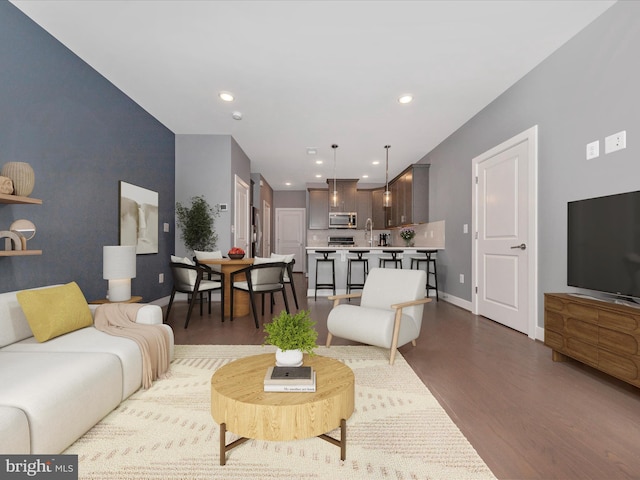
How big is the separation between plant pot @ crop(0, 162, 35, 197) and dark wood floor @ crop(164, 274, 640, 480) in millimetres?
1860

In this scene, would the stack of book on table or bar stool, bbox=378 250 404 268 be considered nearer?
the stack of book on table

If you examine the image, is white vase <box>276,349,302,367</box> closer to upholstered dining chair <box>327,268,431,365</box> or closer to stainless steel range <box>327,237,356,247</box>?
upholstered dining chair <box>327,268,431,365</box>

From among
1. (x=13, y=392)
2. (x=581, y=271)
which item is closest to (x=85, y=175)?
(x=13, y=392)

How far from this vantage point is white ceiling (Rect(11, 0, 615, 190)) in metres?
2.72

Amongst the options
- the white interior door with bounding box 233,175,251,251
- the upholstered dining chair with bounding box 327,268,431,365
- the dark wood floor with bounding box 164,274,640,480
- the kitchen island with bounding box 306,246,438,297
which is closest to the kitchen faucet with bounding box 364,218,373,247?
the kitchen island with bounding box 306,246,438,297

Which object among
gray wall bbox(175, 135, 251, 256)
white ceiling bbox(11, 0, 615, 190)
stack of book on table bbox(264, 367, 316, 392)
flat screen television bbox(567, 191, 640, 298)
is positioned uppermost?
white ceiling bbox(11, 0, 615, 190)

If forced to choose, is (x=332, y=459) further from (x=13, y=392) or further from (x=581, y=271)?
(x=581, y=271)

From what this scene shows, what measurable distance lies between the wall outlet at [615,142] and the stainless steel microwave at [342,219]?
6.94 metres

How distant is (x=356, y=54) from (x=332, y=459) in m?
3.34

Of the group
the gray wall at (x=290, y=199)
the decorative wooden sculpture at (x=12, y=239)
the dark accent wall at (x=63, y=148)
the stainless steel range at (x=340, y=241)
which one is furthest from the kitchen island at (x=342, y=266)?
the gray wall at (x=290, y=199)

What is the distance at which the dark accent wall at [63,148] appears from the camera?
2676mm

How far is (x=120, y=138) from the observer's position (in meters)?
4.17

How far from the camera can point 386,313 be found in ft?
9.61

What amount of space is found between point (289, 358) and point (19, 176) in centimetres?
239
